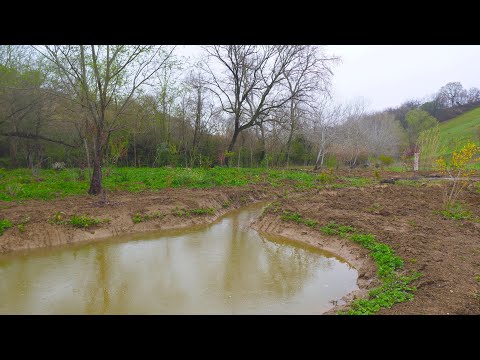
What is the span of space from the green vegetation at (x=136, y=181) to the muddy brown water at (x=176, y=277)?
4.02 meters

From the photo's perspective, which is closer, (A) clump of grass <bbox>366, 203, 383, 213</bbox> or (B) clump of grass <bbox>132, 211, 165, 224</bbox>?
(B) clump of grass <bbox>132, 211, 165, 224</bbox>

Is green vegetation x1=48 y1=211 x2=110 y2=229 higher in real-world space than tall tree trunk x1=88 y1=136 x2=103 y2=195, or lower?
lower

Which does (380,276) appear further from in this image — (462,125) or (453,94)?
(453,94)

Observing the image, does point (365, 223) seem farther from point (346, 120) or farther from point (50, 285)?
point (346, 120)

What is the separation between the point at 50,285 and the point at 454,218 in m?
10.2

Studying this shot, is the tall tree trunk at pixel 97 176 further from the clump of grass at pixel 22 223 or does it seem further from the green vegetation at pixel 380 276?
the green vegetation at pixel 380 276

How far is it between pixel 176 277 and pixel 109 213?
4.20m

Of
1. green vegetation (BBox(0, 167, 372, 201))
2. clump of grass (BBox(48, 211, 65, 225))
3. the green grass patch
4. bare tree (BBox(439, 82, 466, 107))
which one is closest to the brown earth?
clump of grass (BBox(48, 211, 65, 225))

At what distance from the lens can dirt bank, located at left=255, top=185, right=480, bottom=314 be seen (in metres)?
5.25

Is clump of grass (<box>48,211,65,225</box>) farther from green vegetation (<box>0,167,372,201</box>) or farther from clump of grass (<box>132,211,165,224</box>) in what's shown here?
green vegetation (<box>0,167,372,201</box>)

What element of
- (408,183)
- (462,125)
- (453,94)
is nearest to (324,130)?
(408,183)

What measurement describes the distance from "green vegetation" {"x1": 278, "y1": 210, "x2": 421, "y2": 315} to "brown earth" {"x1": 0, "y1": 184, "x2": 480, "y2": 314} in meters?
0.17

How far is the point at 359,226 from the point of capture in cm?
944

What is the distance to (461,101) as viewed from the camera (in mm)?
66062
